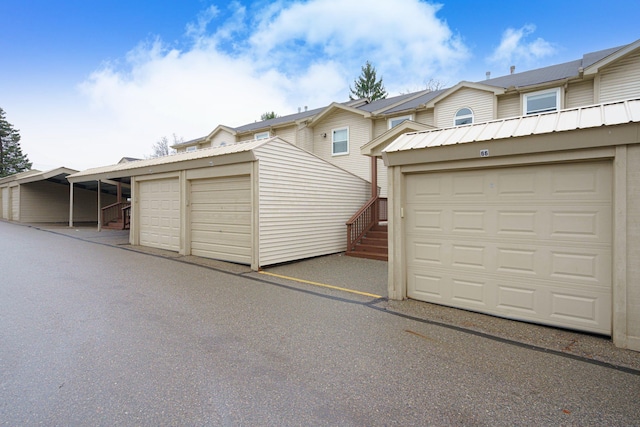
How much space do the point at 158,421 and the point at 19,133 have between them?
193 feet

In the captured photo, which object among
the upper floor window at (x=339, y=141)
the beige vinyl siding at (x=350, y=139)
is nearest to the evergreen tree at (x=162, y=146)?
the beige vinyl siding at (x=350, y=139)

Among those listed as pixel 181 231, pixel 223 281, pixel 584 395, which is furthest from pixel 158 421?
pixel 181 231

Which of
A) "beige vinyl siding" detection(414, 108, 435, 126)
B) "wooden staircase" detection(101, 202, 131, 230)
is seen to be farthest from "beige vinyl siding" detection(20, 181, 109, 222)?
"beige vinyl siding" detection(414, 108, 435, 126)

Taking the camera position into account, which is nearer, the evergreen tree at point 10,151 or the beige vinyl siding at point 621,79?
the beige vinyl siding at point 621,79

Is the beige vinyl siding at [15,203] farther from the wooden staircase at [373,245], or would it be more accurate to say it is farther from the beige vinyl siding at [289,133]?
the wooden staircase at [373,245]

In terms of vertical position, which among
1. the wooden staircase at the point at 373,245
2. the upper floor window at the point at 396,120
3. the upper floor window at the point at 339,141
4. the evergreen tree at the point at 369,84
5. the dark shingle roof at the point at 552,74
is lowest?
the wooden staircase at the point at 373,245

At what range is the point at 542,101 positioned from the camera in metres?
11.9

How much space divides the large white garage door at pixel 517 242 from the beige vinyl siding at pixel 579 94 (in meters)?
9.36

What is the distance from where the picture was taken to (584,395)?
2.82m

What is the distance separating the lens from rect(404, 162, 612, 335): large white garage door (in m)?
4.11

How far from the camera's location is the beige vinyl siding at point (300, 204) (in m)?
8.52

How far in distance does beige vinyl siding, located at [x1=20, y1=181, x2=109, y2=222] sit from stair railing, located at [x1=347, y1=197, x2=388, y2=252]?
827 inches

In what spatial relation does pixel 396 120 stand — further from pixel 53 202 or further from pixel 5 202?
pixel 5 202

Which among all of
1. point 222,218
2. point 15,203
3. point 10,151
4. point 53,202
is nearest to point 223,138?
point 53,202
